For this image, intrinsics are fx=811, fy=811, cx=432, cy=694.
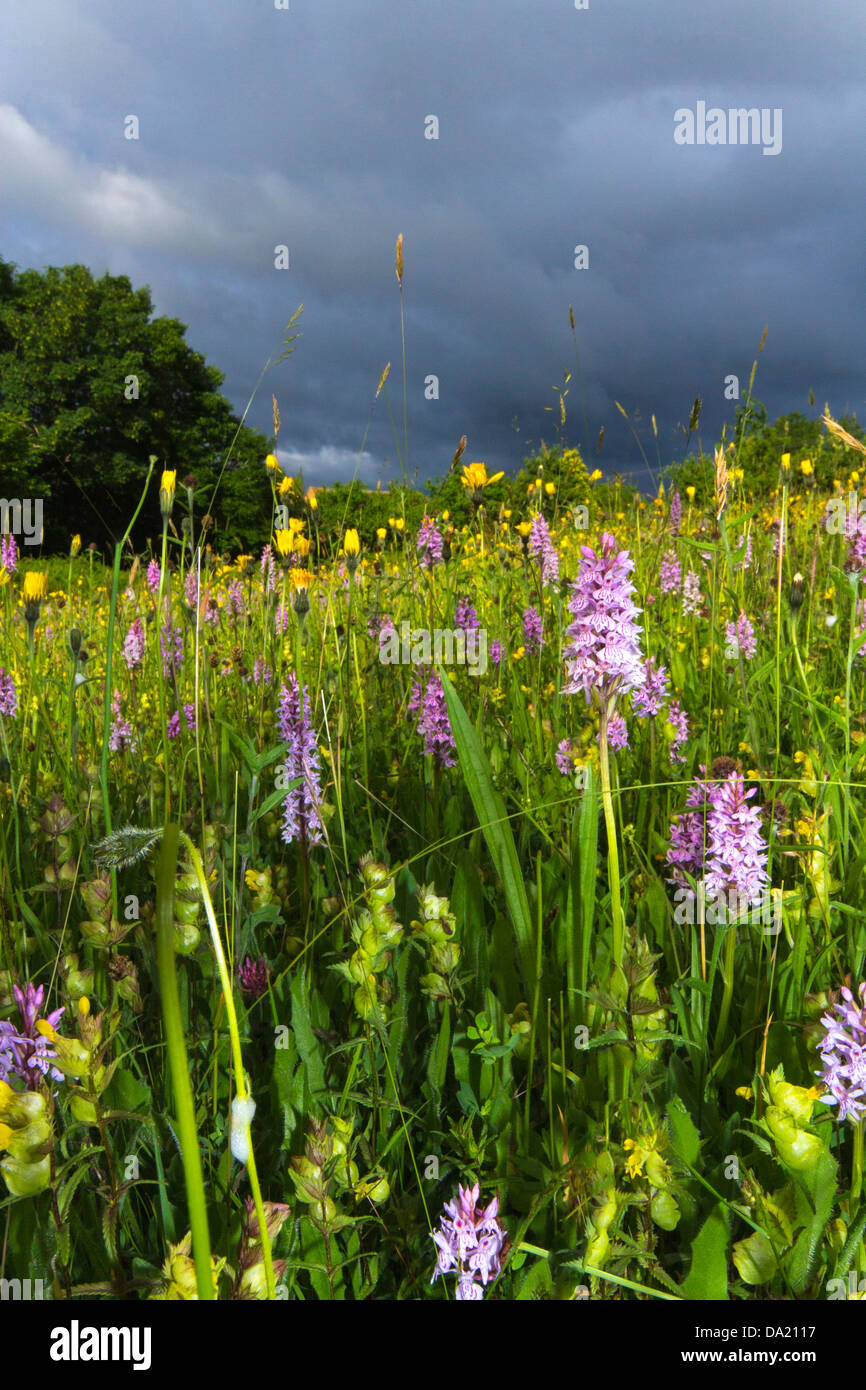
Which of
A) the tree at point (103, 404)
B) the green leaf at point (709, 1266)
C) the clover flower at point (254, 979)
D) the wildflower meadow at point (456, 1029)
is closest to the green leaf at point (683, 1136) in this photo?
the wildflower meadow at point (456, 1029)

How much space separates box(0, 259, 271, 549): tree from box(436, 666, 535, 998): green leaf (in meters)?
32.8

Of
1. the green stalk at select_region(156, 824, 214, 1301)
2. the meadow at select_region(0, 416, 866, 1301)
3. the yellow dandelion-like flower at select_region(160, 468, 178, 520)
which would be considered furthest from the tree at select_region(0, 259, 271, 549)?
the green stalk at select_region(156, 824, 214, 1301)

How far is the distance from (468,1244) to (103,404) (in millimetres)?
38426

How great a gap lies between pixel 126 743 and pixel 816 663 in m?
2.49

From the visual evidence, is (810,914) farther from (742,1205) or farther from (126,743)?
(126,743)

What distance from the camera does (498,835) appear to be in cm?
138

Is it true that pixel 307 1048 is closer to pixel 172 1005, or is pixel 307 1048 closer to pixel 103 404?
pixel 172 1005

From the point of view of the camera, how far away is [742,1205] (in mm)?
1019

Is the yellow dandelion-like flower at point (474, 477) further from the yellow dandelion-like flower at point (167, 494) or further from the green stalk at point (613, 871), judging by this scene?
the green stalk at point (613, 871)

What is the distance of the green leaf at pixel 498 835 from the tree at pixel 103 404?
1292 inches

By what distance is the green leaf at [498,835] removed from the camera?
135 centimetres

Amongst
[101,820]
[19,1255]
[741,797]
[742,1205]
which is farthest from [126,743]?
[742,1205]

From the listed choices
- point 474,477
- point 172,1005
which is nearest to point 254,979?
point 172,1005

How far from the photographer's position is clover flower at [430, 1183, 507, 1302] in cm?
87
